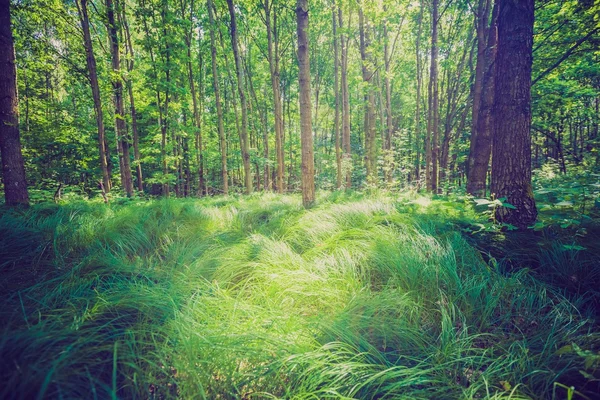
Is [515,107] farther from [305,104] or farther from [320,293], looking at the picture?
[305,104]

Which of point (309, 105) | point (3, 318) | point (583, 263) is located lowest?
point (583, 263)

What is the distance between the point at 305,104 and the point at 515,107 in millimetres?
3486

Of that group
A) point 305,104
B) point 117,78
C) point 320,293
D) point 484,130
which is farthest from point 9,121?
point 484,130

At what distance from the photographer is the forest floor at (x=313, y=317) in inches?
39.5

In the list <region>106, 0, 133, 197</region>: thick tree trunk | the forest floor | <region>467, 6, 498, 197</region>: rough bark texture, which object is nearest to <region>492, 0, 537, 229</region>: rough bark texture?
the forest floor

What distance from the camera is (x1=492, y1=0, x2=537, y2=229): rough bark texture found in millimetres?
2535

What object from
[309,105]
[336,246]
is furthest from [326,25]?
[336,246]

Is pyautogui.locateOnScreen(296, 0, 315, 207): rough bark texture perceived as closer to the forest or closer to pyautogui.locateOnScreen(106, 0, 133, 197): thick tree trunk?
the forest

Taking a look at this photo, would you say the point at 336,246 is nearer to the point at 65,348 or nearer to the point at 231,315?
the point at 231,315

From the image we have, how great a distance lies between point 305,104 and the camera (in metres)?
4.93

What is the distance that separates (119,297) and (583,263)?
12.0 feet

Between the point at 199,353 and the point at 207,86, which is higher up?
the point at 207,86

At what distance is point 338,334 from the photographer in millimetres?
1342

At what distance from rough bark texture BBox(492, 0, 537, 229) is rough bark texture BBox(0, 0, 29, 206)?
299 inches
